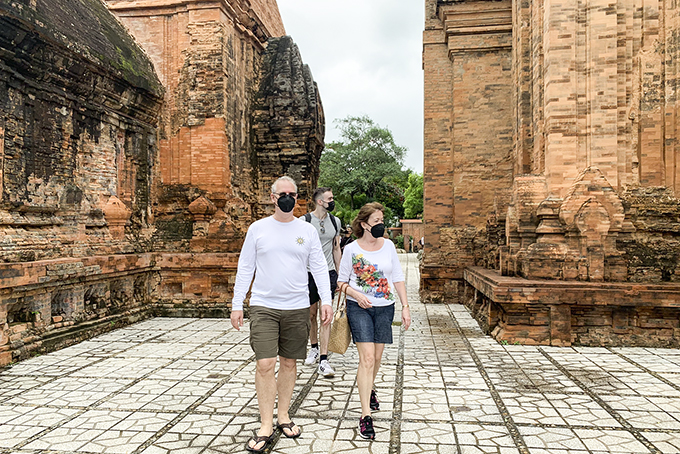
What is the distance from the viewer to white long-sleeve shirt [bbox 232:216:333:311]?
11.9ft

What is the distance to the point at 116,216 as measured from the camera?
866cm

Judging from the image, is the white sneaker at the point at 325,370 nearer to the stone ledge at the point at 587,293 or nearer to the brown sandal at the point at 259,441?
the brown sandal at the point at 259,441

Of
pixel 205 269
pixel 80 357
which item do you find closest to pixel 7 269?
pixel 80 357

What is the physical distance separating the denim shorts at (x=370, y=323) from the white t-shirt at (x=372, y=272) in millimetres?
70

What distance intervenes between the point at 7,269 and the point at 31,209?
1.18 meters

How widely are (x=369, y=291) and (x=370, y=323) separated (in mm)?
246

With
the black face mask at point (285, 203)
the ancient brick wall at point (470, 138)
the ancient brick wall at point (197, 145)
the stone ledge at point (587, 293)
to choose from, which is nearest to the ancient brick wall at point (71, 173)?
the ancient brick wall at point (197, 145)

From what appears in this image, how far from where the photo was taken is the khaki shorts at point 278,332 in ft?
11.6

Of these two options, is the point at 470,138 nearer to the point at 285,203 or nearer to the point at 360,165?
the point at 285,203

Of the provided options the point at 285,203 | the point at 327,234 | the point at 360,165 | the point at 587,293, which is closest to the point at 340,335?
the point at 285,203

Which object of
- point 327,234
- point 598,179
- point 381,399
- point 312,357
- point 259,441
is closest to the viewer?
point 259,441

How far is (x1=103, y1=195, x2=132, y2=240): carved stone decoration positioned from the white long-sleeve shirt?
229 inches

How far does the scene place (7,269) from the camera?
5.81 meters

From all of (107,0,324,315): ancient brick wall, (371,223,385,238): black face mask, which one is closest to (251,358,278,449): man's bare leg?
(371,223,385,238): black face mask
